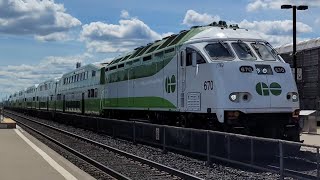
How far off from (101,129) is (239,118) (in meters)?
13.8

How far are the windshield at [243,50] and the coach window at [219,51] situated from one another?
25 centimetres

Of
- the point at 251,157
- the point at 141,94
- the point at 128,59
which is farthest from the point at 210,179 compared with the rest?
the point at 128,59

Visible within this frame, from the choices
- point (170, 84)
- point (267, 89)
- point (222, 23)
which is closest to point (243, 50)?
point (267, 89)

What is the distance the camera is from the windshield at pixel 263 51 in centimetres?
1489

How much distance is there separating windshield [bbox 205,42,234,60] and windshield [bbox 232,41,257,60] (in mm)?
255

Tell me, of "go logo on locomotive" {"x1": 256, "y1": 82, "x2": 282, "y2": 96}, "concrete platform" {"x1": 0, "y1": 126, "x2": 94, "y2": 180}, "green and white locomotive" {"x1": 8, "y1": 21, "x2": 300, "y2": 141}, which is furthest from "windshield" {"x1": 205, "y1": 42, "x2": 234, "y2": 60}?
"concrete platform" {"x1": 0, "y1": 126, "x2": 94, "y2": 180}

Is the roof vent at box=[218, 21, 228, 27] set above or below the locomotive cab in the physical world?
above

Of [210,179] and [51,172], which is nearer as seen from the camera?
[210,179]

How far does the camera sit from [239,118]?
1364 cm

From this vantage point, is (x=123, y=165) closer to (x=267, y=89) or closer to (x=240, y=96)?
(x=240, y=96)

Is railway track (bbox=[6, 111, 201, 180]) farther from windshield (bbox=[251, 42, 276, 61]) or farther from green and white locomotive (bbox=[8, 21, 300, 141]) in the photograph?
windshield (bbox=[251, 42, 276, 61])

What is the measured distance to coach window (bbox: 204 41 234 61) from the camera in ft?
48.0

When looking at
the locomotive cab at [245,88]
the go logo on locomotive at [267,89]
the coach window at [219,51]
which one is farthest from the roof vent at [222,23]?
the go logo on locomotive at [267,89]

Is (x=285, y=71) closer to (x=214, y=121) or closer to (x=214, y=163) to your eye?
(x=214, y=121)
